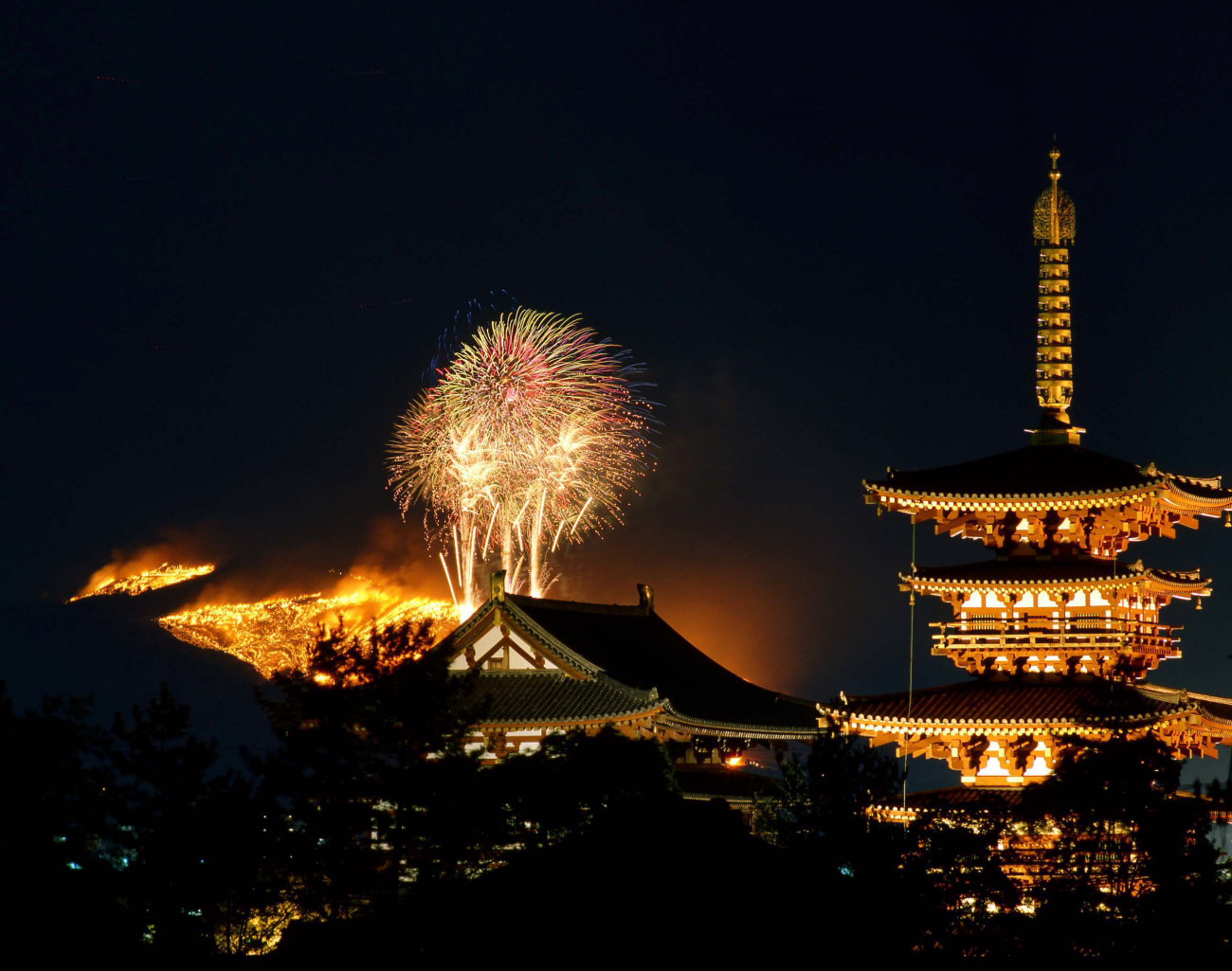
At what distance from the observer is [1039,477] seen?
3925cm

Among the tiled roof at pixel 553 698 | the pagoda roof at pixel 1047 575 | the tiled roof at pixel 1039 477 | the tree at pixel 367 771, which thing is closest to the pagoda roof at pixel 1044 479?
the tiled roof at pixel 1039 477

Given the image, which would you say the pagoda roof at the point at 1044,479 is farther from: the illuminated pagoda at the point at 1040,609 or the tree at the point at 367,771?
the tree at the point at 367,771

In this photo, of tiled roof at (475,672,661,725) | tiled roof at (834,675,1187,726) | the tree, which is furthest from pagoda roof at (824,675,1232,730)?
the tree

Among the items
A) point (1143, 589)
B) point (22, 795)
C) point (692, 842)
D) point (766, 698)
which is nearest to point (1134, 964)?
point (692, 842)

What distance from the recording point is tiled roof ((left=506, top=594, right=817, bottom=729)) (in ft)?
154

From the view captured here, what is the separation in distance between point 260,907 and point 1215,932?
46.4 ft

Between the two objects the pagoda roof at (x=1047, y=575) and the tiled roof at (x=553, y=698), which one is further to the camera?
the tiled roof at (x=553, y=698)

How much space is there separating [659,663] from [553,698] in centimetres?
639

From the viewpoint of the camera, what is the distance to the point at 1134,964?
26.7 meters

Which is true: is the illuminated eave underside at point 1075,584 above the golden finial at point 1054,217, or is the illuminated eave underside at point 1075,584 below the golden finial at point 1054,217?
below

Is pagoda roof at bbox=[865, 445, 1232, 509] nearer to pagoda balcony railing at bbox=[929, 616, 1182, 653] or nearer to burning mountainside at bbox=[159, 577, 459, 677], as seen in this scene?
pagoda balcony railing at bbox=[929, 616, 1182, 653]

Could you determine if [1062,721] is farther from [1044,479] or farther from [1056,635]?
[1044,479]

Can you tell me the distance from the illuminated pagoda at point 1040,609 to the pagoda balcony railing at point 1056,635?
0.03 meters

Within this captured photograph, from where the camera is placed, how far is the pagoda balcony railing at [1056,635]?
38.3m
